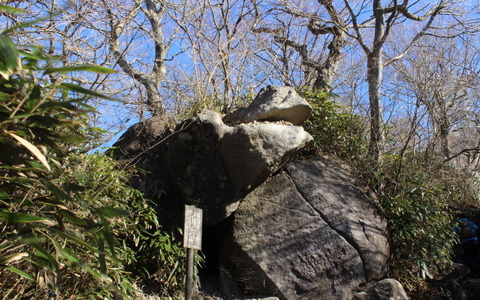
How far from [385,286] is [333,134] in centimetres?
244

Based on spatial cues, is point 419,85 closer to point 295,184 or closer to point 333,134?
point 333,134

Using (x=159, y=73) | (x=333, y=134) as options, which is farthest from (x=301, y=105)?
(x=159, y=73)

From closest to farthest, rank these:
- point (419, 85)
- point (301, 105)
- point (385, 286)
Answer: point (385, 286)
point (301, 105)
point (419, 85)

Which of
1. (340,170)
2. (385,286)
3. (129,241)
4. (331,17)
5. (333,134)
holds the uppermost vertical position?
(331,17)

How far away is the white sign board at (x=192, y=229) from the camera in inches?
161

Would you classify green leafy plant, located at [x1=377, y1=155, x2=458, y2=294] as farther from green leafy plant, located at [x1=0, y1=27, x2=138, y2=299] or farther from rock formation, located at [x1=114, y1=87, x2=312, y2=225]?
green leafy plant, located at [x1=0, y1=27, x2=138, y2=299]

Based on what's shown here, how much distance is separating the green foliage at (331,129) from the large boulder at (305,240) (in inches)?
30.2

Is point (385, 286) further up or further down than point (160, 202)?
further down

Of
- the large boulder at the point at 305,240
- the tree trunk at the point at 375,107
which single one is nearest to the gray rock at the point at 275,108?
the large boulder at the point at 305,240

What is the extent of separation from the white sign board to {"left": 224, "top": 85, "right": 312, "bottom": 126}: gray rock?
1.94m

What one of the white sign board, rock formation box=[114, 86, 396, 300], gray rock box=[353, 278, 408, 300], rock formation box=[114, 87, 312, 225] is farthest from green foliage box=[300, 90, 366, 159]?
the white sign board

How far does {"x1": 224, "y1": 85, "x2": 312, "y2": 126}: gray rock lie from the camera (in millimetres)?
5754

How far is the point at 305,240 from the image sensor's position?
5434 millimetres

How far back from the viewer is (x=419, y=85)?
23.5 ft
